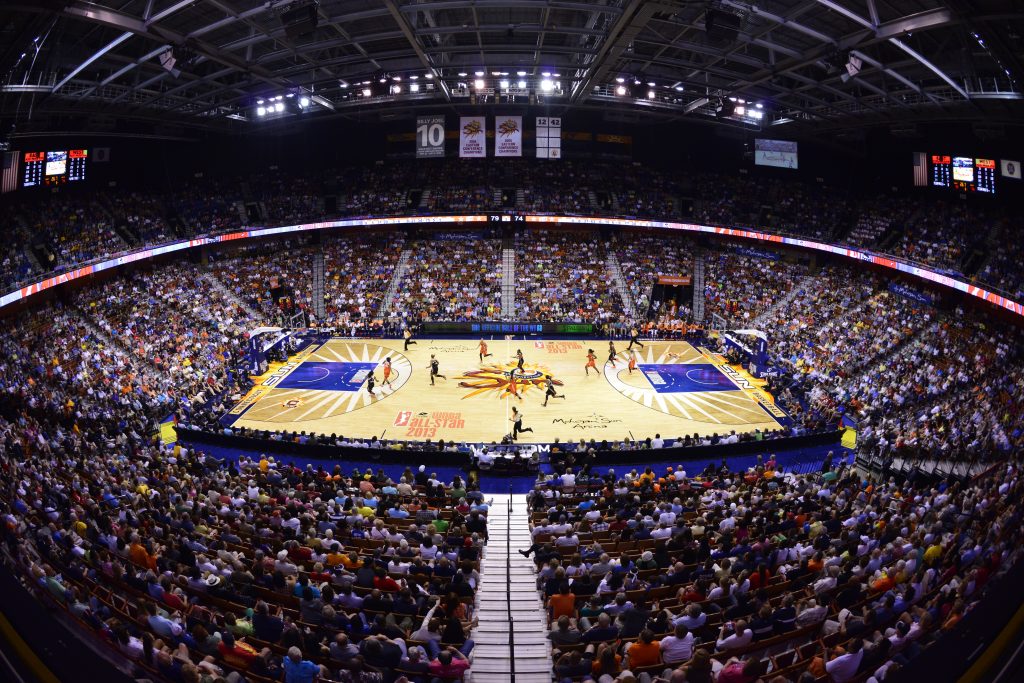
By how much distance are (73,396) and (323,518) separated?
18.6 meters

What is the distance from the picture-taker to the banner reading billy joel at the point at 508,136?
4522cm

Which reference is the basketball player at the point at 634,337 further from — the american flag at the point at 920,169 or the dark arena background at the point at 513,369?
the american flag at the point at 920,169

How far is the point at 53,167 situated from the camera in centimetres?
3772

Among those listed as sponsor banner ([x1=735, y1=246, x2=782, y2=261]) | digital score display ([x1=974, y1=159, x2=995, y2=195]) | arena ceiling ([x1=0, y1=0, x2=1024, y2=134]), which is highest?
arena ceiling ([x1=0, y1=0, x2=1024, y2=134])

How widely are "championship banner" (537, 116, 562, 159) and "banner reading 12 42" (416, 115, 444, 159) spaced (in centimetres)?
747

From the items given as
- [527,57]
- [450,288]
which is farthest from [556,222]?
[527,57]

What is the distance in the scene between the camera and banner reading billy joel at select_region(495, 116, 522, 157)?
4522cm

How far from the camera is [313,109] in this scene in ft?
141

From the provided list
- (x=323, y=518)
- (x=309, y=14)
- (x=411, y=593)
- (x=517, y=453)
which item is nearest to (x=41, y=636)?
(x=411, y=593)

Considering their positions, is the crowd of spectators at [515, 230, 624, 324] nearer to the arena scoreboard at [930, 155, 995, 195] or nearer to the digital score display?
the arena scoreboard at [930, 155, 995, 195]

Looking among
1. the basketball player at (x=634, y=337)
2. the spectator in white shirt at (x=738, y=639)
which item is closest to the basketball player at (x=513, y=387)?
the basketball player at (x=634, y=337)

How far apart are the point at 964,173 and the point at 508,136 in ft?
96.5

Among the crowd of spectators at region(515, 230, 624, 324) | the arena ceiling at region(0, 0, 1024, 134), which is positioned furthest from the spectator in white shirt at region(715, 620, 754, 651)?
the crowd of spectators at region(515, 230, 624, 324)

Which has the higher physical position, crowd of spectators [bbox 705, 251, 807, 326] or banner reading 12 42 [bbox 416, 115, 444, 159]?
banner reading 12 42 [bbox 416, 115, 444, 159]
